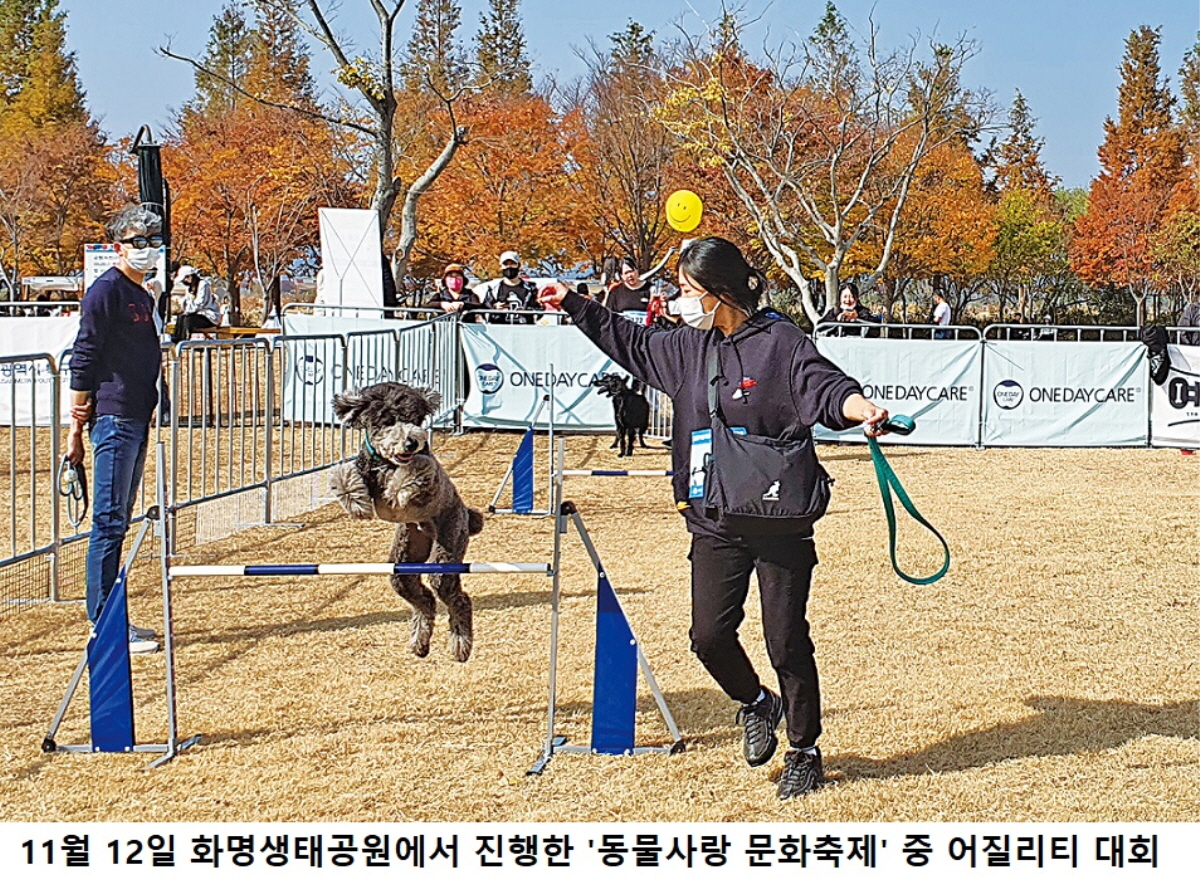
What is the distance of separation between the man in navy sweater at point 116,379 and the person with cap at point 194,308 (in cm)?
883

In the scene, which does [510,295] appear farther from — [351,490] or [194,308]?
[351,490]

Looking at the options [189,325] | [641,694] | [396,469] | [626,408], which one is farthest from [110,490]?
[189,325]

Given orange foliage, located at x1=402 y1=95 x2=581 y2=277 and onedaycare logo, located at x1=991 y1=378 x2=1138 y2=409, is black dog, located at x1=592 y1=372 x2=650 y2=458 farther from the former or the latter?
orange foliage, located at x1=402 y1=95 x2=581 y2=277

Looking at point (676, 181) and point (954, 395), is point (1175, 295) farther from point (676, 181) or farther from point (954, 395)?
point (954, 395)

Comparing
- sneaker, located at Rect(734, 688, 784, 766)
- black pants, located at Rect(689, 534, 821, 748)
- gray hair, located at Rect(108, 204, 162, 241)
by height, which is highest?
gray hair, located at Rect(108, 204, 162, 241)

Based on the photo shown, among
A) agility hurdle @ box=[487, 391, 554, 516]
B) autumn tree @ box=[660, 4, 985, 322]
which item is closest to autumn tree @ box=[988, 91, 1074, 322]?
autumn tree @ box=[660, 4, 985, 322]

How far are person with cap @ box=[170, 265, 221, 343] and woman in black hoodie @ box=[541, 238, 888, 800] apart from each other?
37.6 feet

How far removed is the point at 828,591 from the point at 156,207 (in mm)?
8865

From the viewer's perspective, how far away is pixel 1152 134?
62969mm

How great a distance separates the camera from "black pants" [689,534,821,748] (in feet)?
15.3

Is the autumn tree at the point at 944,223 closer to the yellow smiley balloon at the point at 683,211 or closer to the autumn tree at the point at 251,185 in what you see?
the autumn tree at the point at 251,185

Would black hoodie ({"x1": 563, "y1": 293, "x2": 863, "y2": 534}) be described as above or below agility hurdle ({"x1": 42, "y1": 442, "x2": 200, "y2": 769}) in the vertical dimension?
above

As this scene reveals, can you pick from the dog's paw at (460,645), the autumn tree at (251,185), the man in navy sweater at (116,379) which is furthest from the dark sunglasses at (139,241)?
the autumn tree at (251,185)

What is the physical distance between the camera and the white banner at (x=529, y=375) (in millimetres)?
17031
